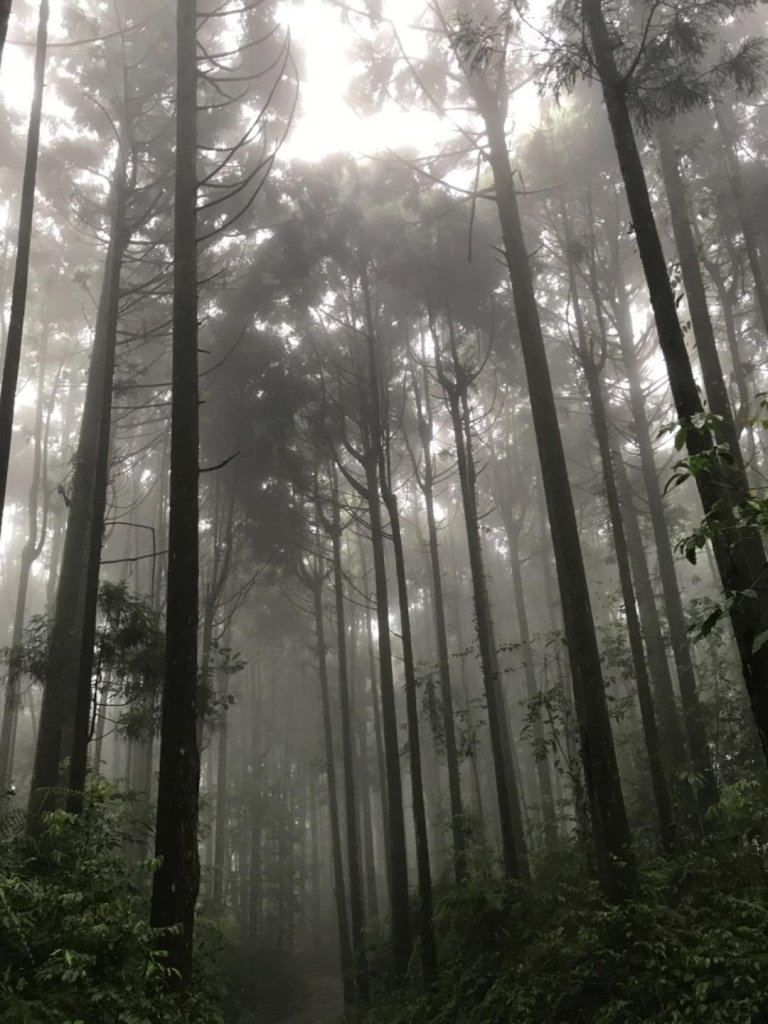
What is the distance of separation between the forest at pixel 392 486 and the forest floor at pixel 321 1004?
291mm

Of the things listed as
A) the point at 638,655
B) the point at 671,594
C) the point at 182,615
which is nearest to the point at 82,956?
the point at 182,615

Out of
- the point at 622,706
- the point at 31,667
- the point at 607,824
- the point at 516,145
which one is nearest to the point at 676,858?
the point at 607,824

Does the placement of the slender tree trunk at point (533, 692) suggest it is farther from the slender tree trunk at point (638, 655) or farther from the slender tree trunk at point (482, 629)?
the slender tree trunk at point (638, 655)

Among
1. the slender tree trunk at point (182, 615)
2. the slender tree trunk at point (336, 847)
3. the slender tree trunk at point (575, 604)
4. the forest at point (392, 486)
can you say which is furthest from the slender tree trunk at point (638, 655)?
the slender tree trunk at point (336, 847)

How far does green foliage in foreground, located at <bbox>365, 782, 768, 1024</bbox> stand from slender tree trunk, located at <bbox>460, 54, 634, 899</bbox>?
1.38 ft

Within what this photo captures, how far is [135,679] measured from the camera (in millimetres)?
10250

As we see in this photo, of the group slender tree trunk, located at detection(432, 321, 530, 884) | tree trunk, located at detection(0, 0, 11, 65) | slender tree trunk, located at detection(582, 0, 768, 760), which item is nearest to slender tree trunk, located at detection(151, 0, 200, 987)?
tree trunk, located at detection(0, 0, 11, 65)

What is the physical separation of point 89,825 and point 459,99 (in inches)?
491

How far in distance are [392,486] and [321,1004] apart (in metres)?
13.5

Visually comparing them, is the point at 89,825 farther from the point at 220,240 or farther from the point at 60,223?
the point at 60,223

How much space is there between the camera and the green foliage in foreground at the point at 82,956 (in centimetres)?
407

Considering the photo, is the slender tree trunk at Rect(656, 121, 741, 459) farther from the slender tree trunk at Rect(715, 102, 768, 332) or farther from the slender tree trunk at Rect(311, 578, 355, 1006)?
the slender tree trunk at Rect(311, 578, 355, 1006)

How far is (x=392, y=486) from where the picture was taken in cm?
1295

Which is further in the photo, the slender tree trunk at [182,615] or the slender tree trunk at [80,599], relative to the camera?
the slender tree trunk at [80,599]
